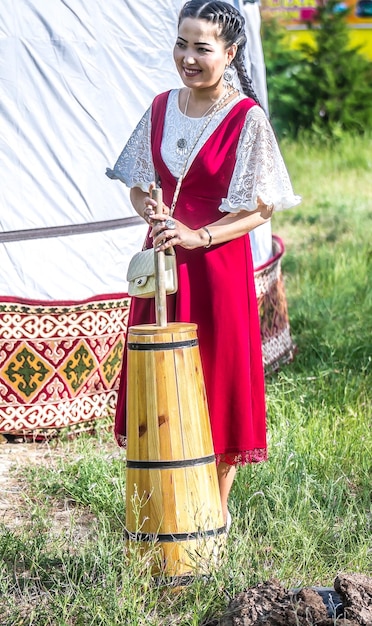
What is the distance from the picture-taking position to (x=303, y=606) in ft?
9.35

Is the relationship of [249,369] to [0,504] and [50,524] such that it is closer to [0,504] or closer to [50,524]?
[50,524]

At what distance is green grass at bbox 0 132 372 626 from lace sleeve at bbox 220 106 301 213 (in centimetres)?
93

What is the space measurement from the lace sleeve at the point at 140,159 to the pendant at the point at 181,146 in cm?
16

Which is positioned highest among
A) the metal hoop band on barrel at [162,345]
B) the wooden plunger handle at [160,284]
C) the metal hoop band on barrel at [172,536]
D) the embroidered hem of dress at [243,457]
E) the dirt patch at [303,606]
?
the wooden plunger handle at [160,284]

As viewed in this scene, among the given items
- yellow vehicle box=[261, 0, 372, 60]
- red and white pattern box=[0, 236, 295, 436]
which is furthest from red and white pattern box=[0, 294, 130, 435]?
yellow vehicle box=[261, 0, 372, 60]

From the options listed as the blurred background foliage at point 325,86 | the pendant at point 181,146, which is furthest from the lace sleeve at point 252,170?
the blurred background foliage at point 325,86

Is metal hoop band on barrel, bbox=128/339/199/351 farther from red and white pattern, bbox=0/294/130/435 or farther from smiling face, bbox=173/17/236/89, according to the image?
red and white pattern, bbox=0/294/130/435

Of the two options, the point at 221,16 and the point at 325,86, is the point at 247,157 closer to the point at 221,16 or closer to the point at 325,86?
the point at 221,16

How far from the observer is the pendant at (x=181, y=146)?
326cm

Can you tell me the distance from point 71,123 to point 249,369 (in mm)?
2050

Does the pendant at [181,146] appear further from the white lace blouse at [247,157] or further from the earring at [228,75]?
the earring at [228,75]

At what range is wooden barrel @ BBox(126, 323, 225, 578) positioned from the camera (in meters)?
3.07

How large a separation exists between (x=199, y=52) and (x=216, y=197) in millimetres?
400

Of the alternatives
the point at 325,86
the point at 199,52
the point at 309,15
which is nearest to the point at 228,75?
the point at 199,52
